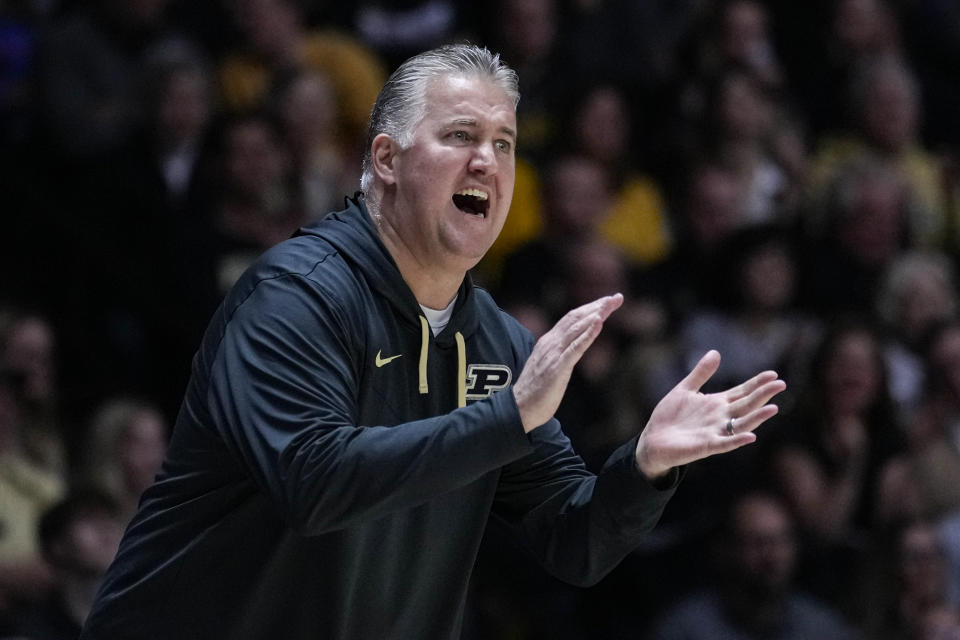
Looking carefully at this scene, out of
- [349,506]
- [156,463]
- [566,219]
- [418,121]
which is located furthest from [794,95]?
[349,506]

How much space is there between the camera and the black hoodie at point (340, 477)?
8.61 feet

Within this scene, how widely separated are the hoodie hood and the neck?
26 millimetres

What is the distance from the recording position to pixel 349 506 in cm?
260

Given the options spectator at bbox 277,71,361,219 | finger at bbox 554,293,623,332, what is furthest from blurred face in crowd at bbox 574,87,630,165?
finger at bbox 554,293,623,332

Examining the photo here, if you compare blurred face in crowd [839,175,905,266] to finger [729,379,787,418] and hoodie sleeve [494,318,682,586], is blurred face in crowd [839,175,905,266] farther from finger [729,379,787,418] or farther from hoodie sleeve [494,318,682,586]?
finger [729,379,787,418]

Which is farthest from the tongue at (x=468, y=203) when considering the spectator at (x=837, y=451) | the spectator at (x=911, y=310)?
the spectator at (x=911, y=310)

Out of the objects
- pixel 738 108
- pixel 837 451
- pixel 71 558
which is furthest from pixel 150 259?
pixel 738 108

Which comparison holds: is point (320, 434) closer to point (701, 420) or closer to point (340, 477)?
point (340, 477)

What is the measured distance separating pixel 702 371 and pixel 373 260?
0.65 m

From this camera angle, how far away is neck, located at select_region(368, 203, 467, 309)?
10.2ft

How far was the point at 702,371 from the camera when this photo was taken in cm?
296

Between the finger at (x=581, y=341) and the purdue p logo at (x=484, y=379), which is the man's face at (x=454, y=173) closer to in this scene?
the purdue p logo at (x=484, y=379)

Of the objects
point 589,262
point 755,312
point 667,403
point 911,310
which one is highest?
point 667,403

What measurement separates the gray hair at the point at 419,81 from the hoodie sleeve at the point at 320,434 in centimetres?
48
